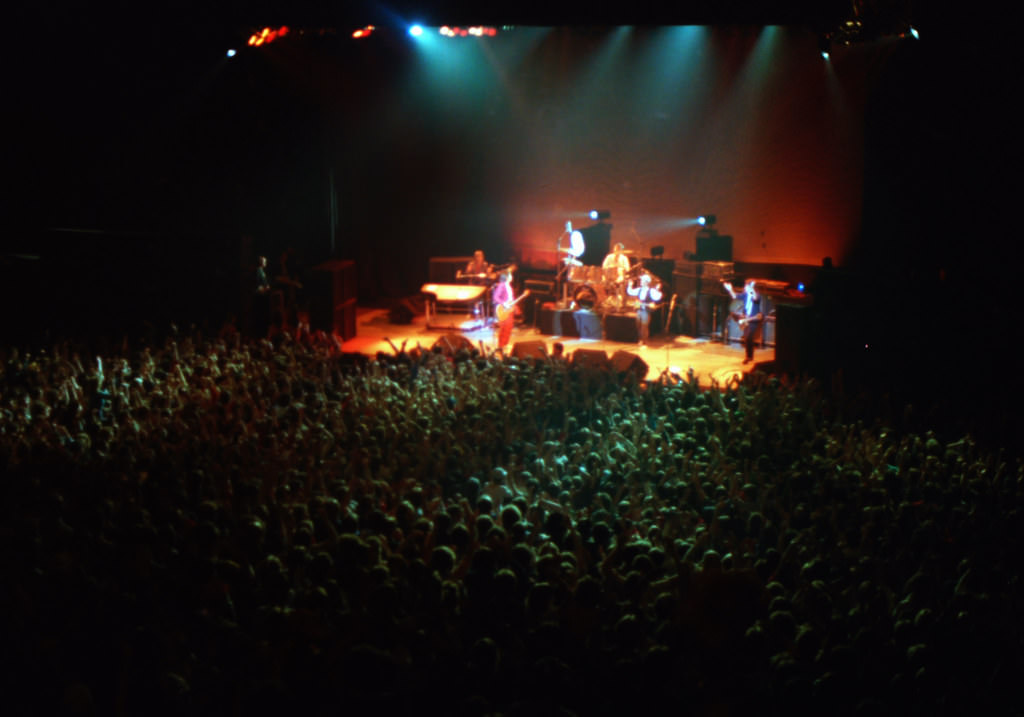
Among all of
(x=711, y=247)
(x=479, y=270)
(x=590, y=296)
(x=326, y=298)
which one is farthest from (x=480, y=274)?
(x=711, y=247)

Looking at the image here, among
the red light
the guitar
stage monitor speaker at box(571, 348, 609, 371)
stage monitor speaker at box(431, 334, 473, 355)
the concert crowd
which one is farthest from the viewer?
the red light

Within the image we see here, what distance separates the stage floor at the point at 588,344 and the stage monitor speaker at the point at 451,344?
131cm

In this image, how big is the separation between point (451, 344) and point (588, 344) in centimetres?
332

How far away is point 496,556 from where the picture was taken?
133 inches

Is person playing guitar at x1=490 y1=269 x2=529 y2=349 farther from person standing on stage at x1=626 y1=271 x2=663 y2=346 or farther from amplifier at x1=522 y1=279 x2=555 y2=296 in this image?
person standing on stage at x1=626 y1=271 x2=663 y2=346

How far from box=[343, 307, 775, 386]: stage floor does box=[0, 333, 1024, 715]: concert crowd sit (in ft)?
12.1

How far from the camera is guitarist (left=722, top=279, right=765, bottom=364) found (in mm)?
10278

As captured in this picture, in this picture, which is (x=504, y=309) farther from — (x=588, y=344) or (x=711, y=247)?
(x=711, y=247)

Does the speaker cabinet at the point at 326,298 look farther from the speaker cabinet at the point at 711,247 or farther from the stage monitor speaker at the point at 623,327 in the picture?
the speaker cabinet at the point at 711,247

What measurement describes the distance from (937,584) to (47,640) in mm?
3205

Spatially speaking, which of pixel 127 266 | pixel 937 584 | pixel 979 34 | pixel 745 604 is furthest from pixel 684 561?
pixel 127 266

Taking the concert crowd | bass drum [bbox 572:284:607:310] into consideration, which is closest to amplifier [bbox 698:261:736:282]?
bass drum [bbox 572:284:607:310]

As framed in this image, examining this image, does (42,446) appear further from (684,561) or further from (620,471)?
(684,561)

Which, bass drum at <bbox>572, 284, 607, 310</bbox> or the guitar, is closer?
the guitar
